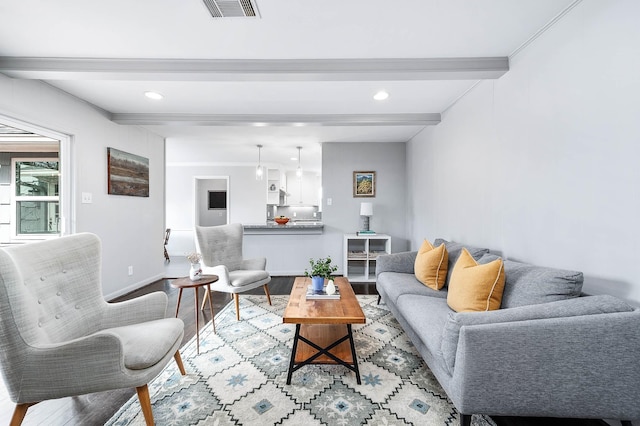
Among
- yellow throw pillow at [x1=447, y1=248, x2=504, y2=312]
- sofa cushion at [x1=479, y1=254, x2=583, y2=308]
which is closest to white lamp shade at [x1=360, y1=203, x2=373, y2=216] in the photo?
yellow throw pillow at [x1=447, y1=248, x2=504, y2=312]

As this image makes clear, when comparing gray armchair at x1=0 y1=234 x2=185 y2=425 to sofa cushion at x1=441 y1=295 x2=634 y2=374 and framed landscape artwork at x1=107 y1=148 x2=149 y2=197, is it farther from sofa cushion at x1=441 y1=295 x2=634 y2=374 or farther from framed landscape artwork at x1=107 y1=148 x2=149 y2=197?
framed landscape artwork at x1=107 y1=148 x2=149 y2=197

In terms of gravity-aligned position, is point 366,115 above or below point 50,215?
above

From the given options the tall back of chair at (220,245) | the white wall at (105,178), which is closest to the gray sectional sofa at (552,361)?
the tall back of chair at (220,245)

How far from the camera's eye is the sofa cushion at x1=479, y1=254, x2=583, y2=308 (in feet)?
5.17

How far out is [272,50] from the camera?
2.29 metres

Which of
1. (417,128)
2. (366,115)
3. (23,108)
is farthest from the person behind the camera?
(417,128)

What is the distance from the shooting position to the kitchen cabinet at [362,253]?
4785mm

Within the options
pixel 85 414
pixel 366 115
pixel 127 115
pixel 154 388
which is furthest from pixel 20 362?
pixel 366 115

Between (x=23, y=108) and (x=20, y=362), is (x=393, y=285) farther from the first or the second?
(x=23, y=108)

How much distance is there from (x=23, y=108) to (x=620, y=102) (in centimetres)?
446

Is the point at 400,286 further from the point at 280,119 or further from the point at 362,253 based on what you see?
the point at 280,119

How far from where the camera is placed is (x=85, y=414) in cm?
166

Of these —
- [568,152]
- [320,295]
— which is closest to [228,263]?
[320,295]

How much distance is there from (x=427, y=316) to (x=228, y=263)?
243 centimetres
